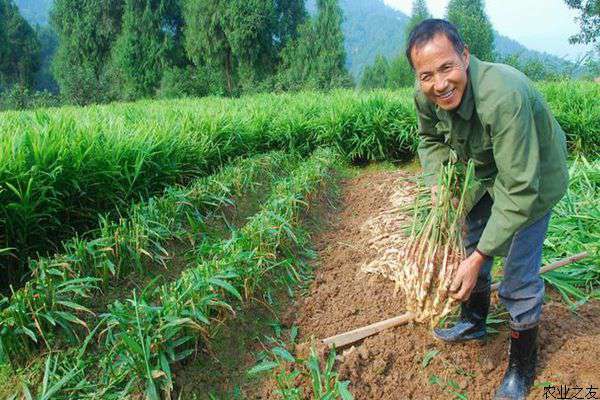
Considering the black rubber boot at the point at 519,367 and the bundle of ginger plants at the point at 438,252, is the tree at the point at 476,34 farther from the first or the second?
the black rubber boot at the point at 519,367

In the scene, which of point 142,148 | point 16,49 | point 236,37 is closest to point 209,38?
point 236,37

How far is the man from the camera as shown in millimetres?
1480

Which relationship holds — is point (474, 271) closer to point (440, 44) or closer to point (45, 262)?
point (440, 44)

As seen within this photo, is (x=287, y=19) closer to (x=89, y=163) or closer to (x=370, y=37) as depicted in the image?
(x=89, y=163)

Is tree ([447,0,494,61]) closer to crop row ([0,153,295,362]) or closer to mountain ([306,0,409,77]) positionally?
crop row ([0,153,295,362])

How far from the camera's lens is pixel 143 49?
934 inches

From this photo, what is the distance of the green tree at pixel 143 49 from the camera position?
77.0 feet

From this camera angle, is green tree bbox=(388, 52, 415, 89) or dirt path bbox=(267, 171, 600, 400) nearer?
dirt path bbox=(267, 171, 600, 400)

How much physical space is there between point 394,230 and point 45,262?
7.35 feet

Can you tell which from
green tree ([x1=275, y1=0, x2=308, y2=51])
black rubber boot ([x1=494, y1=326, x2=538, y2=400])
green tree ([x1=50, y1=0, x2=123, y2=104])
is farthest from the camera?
green tree ([x1=50, y1=0, x2=123, y2=104])

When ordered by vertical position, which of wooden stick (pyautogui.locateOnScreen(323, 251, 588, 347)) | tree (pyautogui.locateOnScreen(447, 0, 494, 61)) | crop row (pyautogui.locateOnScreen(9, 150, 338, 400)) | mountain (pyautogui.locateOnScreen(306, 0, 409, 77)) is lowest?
wooden stick (pyautogui.locateOnScreen(323, 251, 588, 347))

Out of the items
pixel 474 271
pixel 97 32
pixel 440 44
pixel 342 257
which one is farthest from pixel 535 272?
pixel 97 32

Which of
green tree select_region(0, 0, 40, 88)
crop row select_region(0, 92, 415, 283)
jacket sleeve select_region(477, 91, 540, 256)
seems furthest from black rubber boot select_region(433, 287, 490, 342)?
green tree select_region(0, 0, 40, 88)

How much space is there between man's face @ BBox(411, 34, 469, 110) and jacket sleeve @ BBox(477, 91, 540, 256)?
0.61ft
